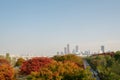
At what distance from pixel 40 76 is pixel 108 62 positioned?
123 ft

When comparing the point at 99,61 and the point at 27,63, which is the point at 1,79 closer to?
the point at 27,63

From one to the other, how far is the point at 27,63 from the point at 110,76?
14.0m

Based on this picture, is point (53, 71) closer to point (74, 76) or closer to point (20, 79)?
point (74, 76)

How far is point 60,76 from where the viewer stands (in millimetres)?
26609

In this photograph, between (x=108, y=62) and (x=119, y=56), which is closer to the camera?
(x=108, y=62)

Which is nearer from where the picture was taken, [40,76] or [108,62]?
[40,76]

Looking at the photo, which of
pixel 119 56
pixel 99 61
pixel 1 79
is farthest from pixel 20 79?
pixel 119 56

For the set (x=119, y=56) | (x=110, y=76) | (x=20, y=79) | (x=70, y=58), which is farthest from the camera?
(x=119, y=56)

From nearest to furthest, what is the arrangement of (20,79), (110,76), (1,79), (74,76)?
(74,76), (110,76), (1,79), (20,79)

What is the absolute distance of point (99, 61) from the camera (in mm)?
63625

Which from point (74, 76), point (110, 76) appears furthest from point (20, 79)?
point (74, 76)

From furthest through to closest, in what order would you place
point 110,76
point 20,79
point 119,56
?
point 119,56 → point 20,79 → point 110,76

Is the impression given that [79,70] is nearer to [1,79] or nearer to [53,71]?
[53,71]

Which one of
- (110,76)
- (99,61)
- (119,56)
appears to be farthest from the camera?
(119,56)
